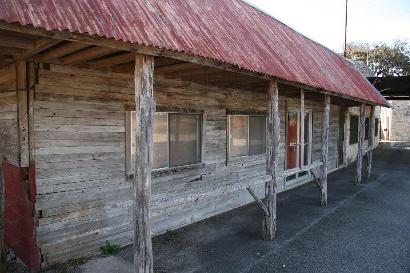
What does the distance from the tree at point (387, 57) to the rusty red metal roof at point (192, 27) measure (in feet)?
144

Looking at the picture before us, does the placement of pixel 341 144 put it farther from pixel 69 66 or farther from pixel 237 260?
pixel 69 66

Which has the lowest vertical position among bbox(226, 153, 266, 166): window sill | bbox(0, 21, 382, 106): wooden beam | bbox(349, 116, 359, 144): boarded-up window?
bbox(226, 153, 266, 166): window sill

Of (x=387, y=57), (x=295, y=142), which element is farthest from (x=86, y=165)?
(x=387, y=57)

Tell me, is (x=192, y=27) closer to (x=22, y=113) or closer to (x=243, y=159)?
(x=22, y=113)

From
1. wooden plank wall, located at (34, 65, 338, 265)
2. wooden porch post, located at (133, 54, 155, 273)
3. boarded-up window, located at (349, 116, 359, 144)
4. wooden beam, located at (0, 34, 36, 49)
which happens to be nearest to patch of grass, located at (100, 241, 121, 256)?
Answer: wooden plank wall, located at (34, 65, 338, 265)

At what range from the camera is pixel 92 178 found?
584cm

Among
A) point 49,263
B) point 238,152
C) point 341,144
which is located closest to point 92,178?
point 49,263

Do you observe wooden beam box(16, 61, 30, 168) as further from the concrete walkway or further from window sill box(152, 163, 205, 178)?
window sill box(152, 163, 205, 178)

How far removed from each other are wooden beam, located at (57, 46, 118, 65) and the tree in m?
48.8

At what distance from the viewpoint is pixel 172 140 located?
7180 mm

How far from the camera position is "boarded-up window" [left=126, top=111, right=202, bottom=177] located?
636 centimetres

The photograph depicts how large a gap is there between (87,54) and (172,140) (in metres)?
3.02

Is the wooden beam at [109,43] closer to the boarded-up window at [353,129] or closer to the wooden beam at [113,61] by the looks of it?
the wooden beam at [113,61]

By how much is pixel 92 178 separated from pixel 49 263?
147 centimetres
